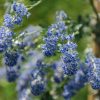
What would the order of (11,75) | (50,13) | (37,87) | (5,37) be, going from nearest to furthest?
1. (5,37)
2. (37,87)
3. (11,75)
4. (50,13)

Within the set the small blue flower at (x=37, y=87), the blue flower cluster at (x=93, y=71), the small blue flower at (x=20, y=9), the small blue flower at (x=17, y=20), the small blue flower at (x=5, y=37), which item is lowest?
the small blue flower at (x=37, y=87)

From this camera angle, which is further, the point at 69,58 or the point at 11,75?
the point at 11,75

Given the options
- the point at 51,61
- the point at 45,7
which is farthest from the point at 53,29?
the point at 45,7

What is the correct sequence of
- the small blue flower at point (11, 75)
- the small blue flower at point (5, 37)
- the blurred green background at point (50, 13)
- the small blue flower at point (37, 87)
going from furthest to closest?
1. the blurred green background at point (50, 13)
2. the small blue flower at point (11, 75)
3. the small blue flower at point (37, 87)
4. the small blue flower at point (5, 37)

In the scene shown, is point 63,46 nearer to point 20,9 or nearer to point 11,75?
point 20,9

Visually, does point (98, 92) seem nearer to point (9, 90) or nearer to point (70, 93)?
point (70, 93)

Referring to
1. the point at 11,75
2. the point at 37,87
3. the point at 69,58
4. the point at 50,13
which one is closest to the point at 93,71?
the point at 69,58

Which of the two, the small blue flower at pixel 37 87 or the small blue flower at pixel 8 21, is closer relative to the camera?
the small blue flower at pixel 8 21

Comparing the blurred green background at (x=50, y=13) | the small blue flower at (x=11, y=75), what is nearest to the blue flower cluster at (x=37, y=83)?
the small blue flower at (x=11, y=75)

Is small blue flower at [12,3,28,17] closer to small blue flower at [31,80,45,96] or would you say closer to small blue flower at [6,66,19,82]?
small blue flower at [31,80,45,96]

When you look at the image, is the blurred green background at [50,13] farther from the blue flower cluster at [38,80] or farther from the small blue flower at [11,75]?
the blue flower cluster at [38,80]
